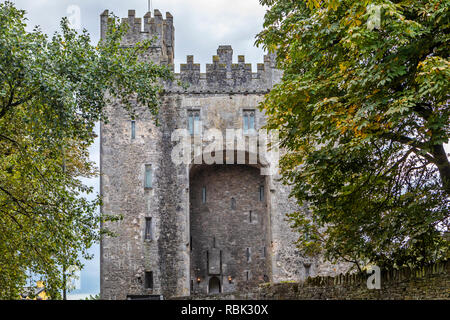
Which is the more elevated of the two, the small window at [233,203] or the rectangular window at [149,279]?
the small window at [233,203]

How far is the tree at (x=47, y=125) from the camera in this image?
44.3ft

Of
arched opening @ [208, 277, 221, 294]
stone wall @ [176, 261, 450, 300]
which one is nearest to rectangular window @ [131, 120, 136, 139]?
arched opening @ [208, 277, 221, 294]

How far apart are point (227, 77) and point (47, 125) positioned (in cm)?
2236

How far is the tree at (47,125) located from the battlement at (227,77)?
19.5m

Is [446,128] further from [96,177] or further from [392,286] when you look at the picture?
[96,177]

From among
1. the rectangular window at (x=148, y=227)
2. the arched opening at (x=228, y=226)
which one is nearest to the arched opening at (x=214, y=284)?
the arched opening at (x=228, y=226)

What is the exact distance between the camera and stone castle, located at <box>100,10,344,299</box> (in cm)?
3312

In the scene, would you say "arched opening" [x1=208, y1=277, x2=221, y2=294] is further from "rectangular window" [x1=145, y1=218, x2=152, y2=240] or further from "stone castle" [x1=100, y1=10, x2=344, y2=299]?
"rectangular window" [x1=145, y1=218, x2=152, y2=240]

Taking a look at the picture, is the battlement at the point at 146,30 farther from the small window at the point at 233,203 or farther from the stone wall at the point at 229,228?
the small window at the point at 233,203

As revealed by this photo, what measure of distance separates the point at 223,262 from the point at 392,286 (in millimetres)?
22000

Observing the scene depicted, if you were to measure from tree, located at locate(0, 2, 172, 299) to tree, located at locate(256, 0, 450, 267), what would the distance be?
4136mm

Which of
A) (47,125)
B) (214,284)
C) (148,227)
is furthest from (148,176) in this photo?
(47,125)
